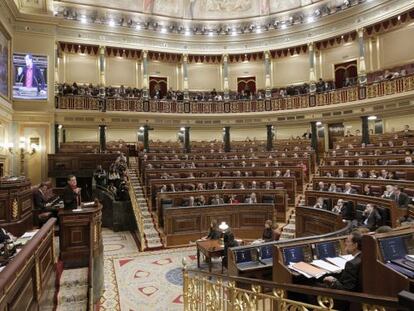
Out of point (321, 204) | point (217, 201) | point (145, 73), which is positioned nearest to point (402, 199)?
point (321, 204)

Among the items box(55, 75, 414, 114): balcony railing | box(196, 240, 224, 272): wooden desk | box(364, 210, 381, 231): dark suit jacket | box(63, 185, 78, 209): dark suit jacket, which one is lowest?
box(196, 240, 224, 272): wooden desk

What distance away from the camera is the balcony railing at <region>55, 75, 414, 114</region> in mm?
13719

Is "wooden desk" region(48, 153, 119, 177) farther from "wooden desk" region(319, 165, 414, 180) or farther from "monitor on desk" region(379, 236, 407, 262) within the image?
"monitor on desk" region(379, 236, 407, 262)

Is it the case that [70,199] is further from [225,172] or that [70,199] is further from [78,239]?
[225,172]

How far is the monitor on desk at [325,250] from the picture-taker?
4.36m

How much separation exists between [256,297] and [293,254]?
1.57 meters

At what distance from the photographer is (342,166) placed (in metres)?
10.8

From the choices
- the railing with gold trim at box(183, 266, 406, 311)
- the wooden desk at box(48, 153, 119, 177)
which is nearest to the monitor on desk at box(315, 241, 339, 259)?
the railing with gold trim at box(183, 266, 406, 311)

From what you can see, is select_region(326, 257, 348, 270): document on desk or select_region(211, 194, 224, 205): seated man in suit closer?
select_region(326, 257, 348, 270): document on desk

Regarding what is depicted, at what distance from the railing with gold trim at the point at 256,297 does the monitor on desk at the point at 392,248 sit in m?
0.48

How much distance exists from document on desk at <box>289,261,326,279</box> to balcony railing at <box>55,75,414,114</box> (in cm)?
1170

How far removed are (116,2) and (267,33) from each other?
8558mm

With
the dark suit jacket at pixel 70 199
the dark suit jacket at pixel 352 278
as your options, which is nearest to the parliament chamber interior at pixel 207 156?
the dark suit jacket at pixel 352 278

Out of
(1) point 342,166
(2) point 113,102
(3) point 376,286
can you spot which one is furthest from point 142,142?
(3) point 376,286
